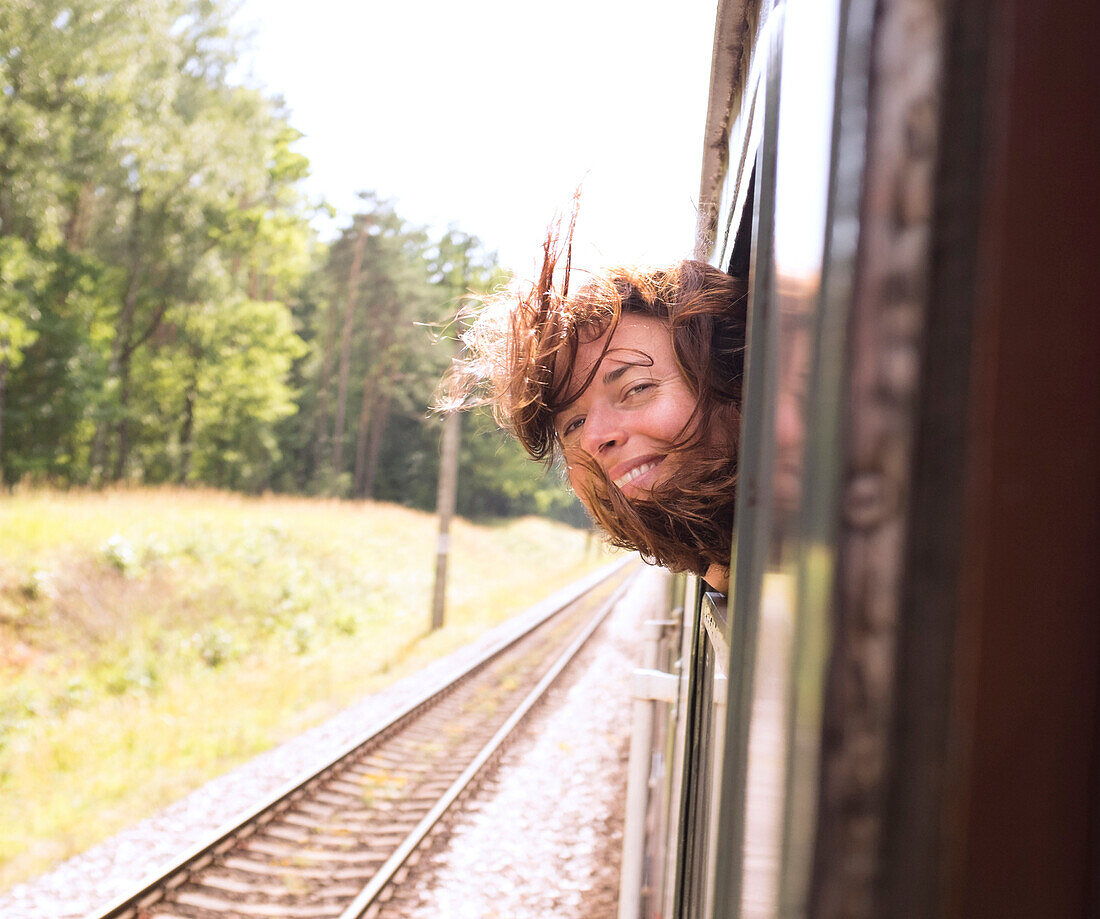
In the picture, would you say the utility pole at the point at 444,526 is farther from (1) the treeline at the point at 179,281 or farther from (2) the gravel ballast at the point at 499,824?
(1) the treeline at the point at 179,281

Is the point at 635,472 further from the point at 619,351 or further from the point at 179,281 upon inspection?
the point at 179,281

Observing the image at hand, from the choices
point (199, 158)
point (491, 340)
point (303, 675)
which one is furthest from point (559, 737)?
point (199, 158)

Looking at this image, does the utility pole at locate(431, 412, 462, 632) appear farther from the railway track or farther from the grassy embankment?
the railway track

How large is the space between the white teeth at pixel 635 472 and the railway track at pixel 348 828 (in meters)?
4.44

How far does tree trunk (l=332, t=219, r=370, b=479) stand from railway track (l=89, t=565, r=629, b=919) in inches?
1325

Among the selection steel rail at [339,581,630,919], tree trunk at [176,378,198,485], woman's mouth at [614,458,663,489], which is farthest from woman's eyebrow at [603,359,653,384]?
tree trunk at [176,378,198,485]

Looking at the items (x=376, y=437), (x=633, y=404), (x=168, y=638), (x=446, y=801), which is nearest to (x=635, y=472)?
(x=633, y=404)

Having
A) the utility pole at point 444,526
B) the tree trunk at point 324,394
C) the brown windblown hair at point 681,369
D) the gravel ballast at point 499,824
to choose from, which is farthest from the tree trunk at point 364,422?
the brown windblown hair at point 681,369

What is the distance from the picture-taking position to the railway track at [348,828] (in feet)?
15.8

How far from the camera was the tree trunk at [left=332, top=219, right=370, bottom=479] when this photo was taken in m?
41.2

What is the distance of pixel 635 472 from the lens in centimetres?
146

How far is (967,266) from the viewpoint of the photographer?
344 millimetres

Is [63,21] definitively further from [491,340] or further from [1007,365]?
[1007,365]

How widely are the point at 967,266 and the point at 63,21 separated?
24101mm
